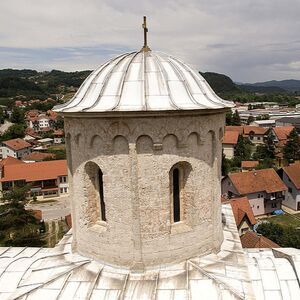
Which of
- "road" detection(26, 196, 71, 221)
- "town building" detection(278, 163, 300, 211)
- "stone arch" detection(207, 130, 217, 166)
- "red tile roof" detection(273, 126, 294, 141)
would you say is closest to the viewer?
"stone arch" detection(207, 130, 217, 166)

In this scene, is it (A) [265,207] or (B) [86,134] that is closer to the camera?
(B) [86,134]

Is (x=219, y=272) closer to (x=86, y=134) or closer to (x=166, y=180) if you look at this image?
(x=166, y=180)

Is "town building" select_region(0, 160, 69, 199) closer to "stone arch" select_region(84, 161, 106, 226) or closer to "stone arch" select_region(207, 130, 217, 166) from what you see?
"stone arch" select_region(84, 161, 106, 226)

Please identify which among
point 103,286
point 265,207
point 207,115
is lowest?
point 265,207

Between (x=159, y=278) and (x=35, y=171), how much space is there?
4765 centimetres

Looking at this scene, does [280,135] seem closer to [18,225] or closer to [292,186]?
[292,186]

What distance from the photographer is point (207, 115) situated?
8.90 meters

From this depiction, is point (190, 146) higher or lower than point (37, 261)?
higher

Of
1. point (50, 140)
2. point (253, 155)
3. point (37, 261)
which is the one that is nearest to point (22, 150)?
point (50, 140)

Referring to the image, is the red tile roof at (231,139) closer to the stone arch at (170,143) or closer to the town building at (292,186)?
the town building at (292,186)

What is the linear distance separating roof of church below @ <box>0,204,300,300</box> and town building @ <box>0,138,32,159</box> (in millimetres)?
74243

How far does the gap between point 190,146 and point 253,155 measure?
63.5 meters

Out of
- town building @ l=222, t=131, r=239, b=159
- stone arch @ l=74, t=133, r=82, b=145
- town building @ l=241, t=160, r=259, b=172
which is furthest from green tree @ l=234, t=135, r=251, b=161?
stone arch @ l=74, t=133, r=82, b=145

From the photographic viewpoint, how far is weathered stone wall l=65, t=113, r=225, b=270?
8531 mm
